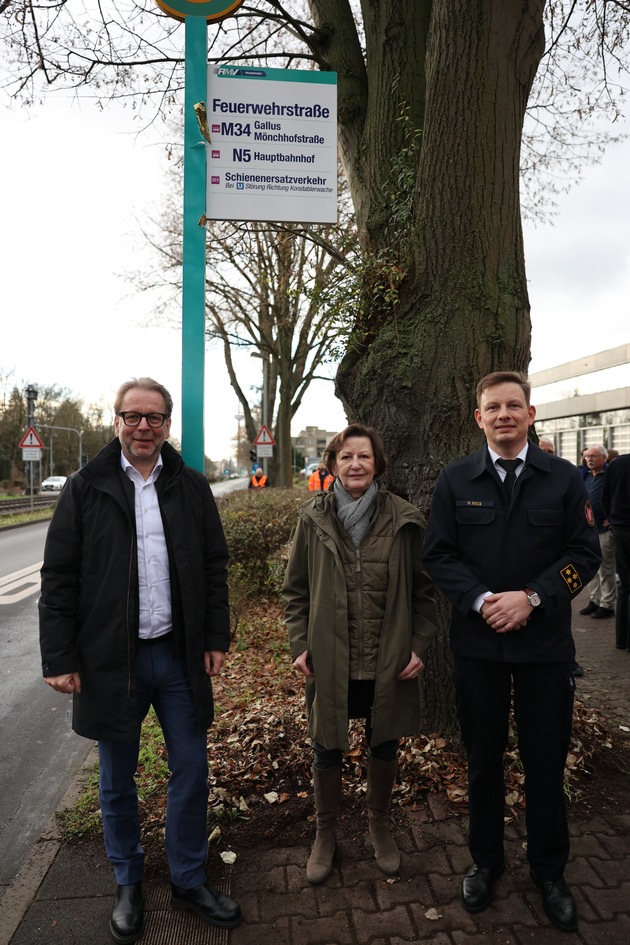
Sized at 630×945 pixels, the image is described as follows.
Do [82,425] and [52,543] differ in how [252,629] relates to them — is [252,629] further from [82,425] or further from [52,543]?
[82,425]

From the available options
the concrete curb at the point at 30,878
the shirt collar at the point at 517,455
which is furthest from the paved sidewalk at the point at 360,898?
the shirt collar at the point at 517,455

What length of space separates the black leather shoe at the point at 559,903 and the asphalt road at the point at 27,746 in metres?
2.32

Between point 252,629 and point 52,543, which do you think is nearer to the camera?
point 52,543

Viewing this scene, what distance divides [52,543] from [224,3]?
2892 millimetres

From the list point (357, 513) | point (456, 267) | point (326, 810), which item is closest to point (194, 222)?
point (456, 267)

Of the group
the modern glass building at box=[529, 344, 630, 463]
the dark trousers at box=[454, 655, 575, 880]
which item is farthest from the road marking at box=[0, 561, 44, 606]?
the modern glass building at box=[529, 344, 630, 463]

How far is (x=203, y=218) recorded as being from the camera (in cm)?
350

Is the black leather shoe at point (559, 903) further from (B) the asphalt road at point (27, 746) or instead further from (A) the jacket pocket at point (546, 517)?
(B) the asphalt road at point (27, 746)

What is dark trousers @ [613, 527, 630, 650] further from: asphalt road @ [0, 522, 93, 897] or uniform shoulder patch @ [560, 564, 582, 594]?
asphalt road @ [0, 522, 93, 897]

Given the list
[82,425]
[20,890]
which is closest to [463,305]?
[20,890]

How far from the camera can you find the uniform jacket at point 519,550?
8.45 ft

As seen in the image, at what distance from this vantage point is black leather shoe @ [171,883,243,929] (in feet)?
8.48

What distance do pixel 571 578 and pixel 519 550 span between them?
215mm

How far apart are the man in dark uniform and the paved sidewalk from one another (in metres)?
0.11
